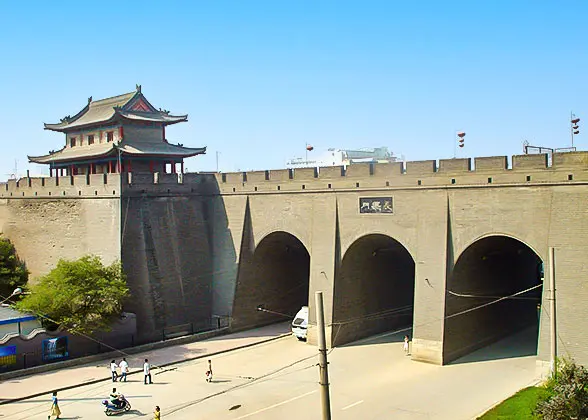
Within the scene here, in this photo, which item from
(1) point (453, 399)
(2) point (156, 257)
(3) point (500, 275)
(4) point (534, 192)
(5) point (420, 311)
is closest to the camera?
(1) point (453, 399)

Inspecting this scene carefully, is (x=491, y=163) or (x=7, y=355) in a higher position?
(x=491, y=163)

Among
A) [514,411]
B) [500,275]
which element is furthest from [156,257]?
[514,411]

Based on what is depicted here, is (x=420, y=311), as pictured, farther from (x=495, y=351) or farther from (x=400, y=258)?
(x=400, y=258)

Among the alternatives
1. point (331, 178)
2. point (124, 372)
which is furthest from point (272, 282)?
point (124, 372)

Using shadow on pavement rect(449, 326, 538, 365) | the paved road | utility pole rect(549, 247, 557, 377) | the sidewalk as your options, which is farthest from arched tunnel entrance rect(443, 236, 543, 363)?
the sidewalk

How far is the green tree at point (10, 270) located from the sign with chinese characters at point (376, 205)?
15312 millimetres

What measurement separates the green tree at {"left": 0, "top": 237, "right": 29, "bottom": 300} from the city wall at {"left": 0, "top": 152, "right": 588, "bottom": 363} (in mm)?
552

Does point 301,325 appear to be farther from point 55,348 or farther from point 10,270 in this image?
point 10,270

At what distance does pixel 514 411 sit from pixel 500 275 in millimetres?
8372

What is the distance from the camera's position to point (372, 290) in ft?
76.8

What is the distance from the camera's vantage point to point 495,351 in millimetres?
20047

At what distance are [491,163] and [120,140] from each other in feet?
53.1

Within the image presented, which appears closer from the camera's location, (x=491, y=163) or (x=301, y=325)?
(x=491, y=163)

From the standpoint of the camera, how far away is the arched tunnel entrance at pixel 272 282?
84.7 feet
